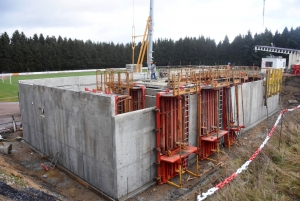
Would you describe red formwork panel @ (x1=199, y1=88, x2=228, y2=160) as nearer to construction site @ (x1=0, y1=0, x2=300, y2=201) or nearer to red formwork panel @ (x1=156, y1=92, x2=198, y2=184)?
construction site @ (x1=0, y1=0, x2=300, y2=201)

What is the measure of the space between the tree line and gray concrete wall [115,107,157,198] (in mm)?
47117

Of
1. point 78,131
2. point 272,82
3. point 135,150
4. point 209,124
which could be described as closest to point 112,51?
point 272,82

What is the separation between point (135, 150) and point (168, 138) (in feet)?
6.11

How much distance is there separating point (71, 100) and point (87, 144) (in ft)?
6.68

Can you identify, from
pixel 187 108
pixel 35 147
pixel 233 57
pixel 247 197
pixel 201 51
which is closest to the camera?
pixel 247 197

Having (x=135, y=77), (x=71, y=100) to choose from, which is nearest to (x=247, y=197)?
(x=71, y=100)

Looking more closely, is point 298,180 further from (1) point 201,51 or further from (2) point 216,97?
(1) point 201,51

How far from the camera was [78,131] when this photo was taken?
10398 millimetres

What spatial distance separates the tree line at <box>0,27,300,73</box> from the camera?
176ft

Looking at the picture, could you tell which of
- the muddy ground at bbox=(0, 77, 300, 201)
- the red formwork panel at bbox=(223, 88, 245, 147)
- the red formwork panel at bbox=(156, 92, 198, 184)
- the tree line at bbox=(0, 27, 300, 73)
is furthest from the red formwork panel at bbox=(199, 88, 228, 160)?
the tree line at bbox=(0, 27, 300, 73)

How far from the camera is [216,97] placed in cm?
1356

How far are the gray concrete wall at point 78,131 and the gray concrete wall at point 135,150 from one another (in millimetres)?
260

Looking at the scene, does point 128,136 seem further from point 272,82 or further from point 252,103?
point 272,82

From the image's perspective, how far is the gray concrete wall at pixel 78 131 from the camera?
354 inches
